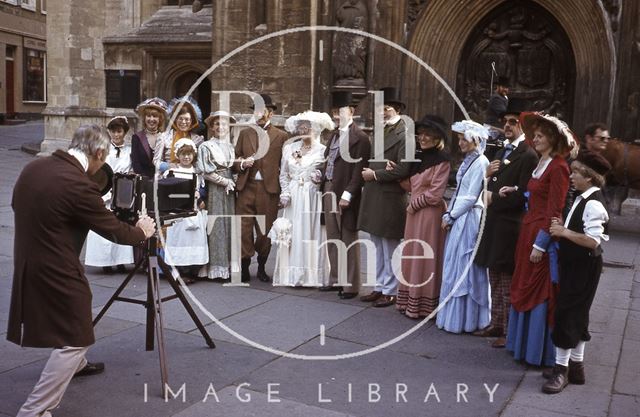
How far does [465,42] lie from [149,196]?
10.0m

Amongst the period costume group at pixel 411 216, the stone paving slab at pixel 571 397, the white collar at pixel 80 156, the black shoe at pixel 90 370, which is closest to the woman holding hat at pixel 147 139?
the period costume group at pixel 411 216

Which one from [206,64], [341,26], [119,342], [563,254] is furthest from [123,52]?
[563,254]

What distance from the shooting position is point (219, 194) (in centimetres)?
783

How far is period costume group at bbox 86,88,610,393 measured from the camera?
16.3ft

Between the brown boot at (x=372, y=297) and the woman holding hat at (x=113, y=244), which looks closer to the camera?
the brown boot at (x=372, y=297)

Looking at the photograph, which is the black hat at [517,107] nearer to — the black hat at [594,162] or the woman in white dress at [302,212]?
the black hat at [594,162]

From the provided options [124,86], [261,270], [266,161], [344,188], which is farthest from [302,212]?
[124,86]

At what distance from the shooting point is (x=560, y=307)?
486 cm

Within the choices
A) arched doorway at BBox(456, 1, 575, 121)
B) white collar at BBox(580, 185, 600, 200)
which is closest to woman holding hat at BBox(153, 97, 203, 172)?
white collar at BBox(580, 185, 600, 200)

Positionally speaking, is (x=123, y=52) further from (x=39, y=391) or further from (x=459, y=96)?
(x=39, y=391)

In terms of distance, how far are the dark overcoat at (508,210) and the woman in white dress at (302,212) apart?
2.29 metres

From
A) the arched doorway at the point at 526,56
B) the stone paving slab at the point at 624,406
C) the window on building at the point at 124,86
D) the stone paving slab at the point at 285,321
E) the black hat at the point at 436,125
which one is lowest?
the stone paving slab at the point at 285,321

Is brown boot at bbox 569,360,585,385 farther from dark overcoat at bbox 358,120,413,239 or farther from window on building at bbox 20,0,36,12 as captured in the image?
window on building at bbox 20,0,36,12

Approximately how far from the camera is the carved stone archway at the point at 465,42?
1212 centimetres
